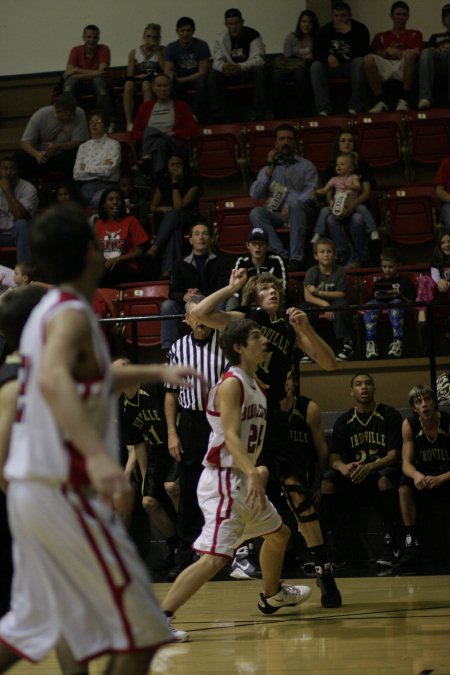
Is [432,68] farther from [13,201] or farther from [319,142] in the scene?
[13,201]

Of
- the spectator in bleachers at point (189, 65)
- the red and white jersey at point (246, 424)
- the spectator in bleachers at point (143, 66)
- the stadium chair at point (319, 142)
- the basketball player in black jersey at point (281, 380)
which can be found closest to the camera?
the red and white jersey at point (246, 424)

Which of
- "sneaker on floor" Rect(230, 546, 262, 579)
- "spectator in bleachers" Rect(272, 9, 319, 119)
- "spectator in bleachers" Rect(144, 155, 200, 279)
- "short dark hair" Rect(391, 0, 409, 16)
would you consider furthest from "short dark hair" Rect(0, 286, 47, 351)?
"short dark hair" Rect(391, 0, 409, 16)

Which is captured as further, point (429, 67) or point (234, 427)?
point (429, 67)

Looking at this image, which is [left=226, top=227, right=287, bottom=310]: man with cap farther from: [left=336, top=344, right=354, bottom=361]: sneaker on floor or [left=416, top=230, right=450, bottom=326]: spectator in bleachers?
[left=416, top=230, right=450, bottom=326]: spectator in bleachers

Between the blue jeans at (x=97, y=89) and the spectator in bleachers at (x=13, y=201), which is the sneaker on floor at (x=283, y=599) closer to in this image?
the spectator in bleachers at (x=13, y=201)

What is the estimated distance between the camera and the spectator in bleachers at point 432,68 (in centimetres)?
1197

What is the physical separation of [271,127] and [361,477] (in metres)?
5.97

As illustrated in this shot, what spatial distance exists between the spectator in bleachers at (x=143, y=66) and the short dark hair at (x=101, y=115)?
0.26 meters

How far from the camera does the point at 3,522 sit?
3971 millimetres

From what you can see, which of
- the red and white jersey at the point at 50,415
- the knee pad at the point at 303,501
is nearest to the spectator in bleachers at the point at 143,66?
the knee pad at the point at 303,501

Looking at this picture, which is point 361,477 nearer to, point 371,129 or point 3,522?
point 3,522

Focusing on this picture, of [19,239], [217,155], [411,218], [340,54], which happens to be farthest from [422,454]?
[340,54]

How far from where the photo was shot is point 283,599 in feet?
19.3

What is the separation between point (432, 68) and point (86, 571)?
1038 centimetres
